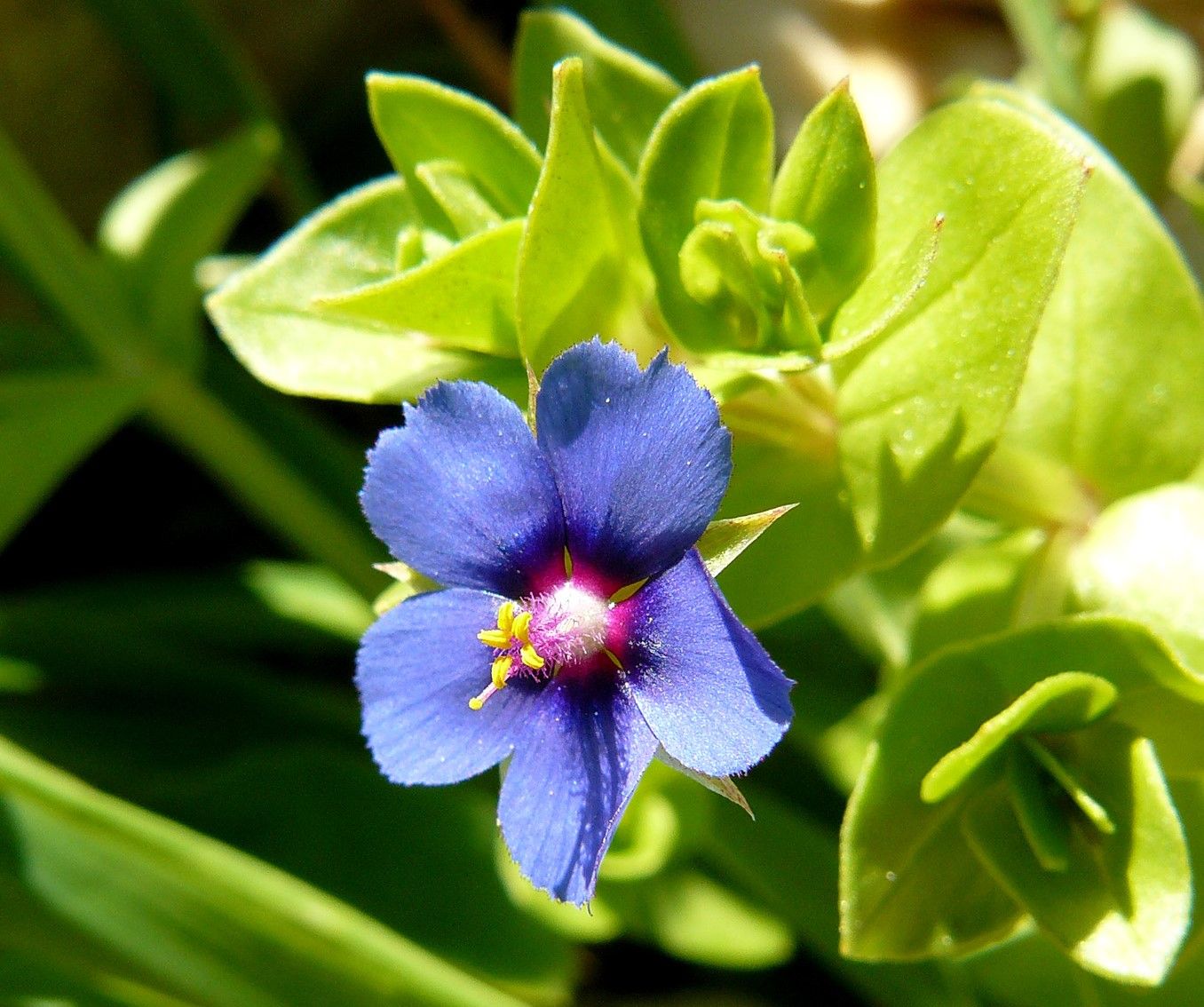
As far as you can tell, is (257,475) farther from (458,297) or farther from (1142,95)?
(1142,95)

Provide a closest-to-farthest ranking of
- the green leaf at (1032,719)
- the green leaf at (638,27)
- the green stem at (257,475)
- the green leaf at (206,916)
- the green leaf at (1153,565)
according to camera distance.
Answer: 1. the green leaf at (1032,719)
2. the green leaf at (1153,565)
3. the green leaf at (206,916)
4. the green stem at (257,475)
5. the green leaf at (638,27)

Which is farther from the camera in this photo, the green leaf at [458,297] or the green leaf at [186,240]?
the green leaf at [186,240]

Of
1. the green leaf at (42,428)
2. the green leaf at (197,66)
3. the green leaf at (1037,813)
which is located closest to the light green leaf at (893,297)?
the green leaf at (1037,813)

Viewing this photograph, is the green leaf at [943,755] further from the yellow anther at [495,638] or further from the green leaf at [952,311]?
the yellow anther at [495,638]

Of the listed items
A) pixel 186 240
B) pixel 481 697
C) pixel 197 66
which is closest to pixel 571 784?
pixel 481 697

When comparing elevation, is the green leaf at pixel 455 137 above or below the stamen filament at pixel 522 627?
above

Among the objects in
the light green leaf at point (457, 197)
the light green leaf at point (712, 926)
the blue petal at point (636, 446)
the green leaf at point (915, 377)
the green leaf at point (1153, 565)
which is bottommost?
the light green leaf at point (712, 926)

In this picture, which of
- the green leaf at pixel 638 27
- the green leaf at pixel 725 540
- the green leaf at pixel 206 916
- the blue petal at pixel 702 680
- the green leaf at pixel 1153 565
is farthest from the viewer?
the green leaf at pixel 638 27

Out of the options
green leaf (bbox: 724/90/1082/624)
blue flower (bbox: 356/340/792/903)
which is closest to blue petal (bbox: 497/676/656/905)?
blue flower (bbox: 356/340/792/903)

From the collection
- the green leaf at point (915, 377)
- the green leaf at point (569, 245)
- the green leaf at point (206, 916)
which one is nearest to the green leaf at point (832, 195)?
the green leaf at point (915, 377)

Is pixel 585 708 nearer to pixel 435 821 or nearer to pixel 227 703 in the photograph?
pixel 435 821
